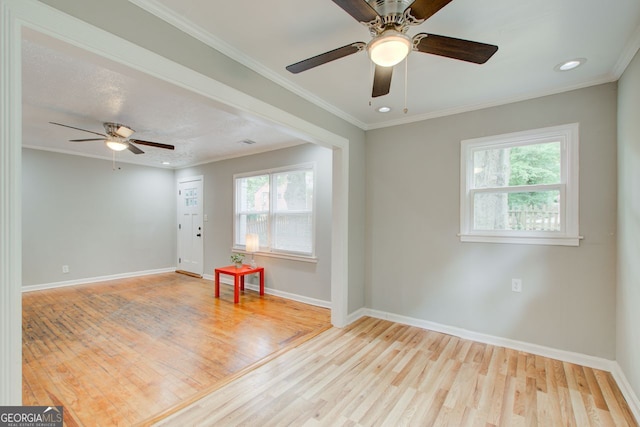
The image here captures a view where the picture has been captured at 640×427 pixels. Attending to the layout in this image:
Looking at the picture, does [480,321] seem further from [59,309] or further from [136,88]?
[59,309]

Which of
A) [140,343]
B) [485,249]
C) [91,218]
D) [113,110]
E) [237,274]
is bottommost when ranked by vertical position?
[140,343]

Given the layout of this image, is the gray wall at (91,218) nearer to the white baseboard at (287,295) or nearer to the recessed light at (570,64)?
the white baseboard at (287,295)

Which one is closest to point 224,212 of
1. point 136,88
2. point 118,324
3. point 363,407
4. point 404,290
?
point 118,324

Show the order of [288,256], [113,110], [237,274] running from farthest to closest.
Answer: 1. [288,256]
2. [237,274]
3. [113,110]

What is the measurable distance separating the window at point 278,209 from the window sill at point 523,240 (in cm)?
214

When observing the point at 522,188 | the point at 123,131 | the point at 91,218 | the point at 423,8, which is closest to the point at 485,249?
the point at 522,188

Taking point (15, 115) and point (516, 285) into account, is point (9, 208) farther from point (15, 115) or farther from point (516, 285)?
point (516, 285)

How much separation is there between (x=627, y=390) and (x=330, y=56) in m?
3.15

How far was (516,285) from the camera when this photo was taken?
2.80 meters

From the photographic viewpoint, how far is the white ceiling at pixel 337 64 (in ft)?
5.53

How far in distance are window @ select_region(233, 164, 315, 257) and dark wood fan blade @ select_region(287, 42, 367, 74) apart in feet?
8.27

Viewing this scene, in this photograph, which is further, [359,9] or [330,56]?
[330,56]

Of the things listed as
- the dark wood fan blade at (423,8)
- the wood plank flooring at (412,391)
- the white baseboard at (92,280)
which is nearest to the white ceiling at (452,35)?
the dark wood fan blade at (423,8)

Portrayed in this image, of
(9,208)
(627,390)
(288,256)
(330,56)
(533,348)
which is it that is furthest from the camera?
(288,256)
